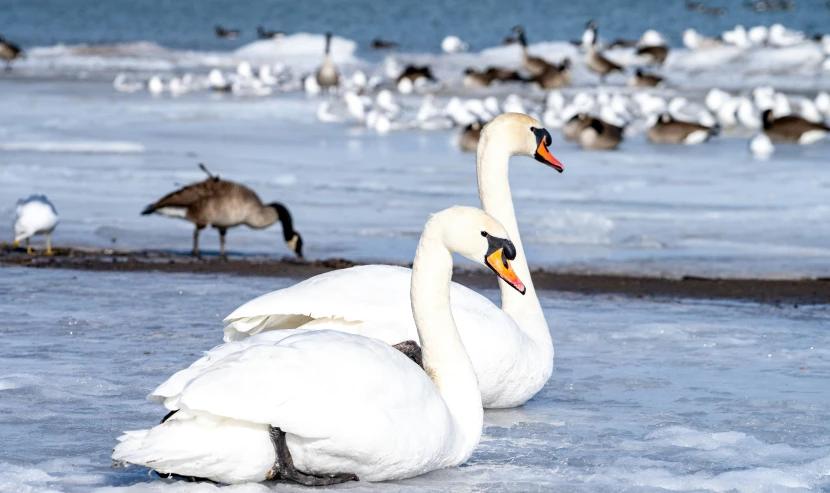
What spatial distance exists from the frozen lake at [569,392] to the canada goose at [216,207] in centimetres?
199

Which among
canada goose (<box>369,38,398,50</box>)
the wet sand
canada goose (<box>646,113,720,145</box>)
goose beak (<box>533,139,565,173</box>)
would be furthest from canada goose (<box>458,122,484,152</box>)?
canada goose (<box>369,38,398,50</box>)

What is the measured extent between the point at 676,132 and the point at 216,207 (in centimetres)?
1027

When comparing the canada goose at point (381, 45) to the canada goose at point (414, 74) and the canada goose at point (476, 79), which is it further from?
the canada goose at point (476, 79)

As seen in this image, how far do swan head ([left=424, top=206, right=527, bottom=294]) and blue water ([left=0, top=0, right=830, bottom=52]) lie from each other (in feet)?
129

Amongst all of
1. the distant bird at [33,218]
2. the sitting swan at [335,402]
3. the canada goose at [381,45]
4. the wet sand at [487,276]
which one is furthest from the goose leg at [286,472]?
the canada goose at [381,45]

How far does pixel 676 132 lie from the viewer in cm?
1920

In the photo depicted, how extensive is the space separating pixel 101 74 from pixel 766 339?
85.3 ft

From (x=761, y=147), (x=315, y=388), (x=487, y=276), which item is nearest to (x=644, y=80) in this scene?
(x=761, y=147)

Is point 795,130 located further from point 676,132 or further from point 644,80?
point 644,80

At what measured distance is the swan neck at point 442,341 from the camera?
14.5 ft

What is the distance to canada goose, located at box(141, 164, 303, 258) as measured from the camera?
410 inches

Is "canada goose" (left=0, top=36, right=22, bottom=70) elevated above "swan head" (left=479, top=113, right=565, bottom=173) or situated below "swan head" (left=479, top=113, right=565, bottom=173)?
above

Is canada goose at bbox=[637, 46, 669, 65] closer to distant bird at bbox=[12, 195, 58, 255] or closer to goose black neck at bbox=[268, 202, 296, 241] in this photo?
goose black neck at bbox=[268, 202, 296, 241]

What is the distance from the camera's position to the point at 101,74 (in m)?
31.0
